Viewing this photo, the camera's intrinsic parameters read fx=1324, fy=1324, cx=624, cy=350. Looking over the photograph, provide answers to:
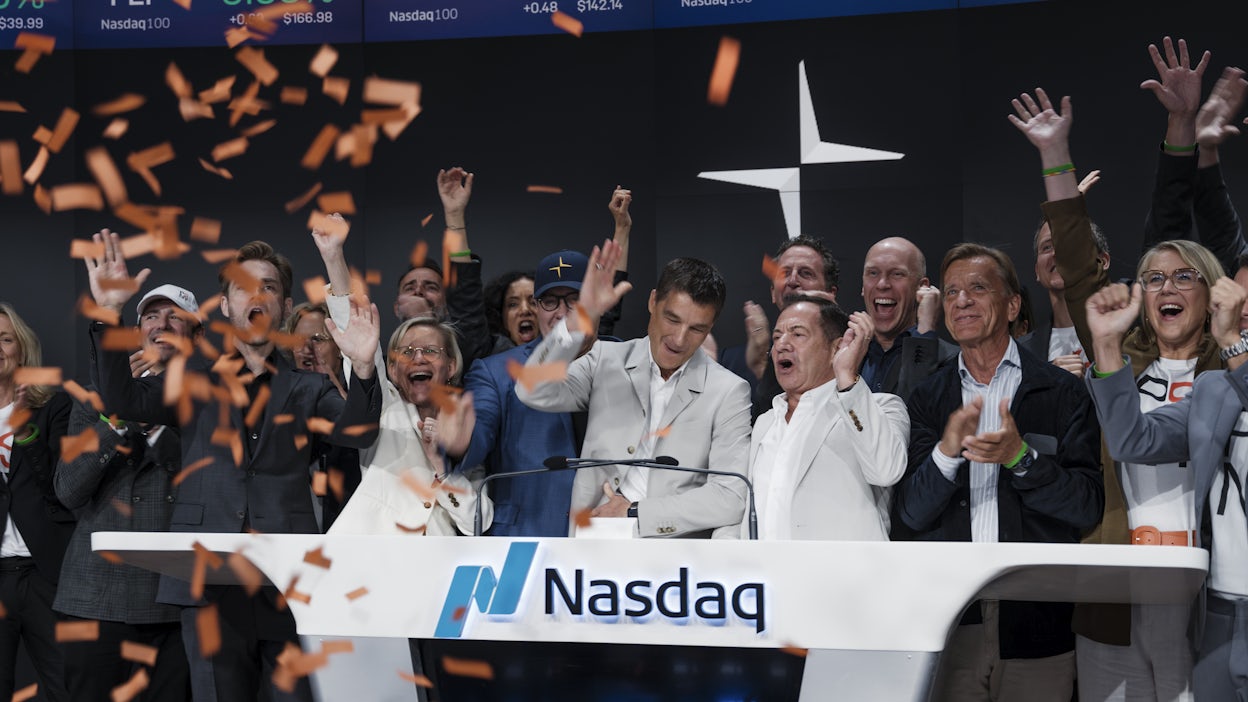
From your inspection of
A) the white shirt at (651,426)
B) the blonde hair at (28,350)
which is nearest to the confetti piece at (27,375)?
the blonde hair at (28,350)

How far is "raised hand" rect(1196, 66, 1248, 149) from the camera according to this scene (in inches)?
156

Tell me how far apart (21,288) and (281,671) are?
123 inches

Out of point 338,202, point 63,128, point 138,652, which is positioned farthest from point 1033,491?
point 63,128

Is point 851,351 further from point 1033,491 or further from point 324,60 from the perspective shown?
point 324,60

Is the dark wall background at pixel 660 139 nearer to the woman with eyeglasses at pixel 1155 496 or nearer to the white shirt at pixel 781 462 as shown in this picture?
the woman with eyeglasses at pixel 1155 496

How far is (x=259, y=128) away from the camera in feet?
19.4

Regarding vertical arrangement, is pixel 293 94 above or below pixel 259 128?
above

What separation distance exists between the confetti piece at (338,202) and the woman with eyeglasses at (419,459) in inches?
80.1

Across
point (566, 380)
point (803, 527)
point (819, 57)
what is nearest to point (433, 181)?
point (819, 57)

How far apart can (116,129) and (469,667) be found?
424 centimetres

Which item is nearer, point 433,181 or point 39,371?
point 39,371

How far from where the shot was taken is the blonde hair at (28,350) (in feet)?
14.2

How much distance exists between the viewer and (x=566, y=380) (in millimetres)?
3662

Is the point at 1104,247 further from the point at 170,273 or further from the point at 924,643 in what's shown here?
the point at 170,273
